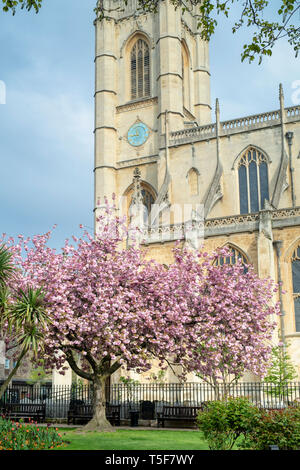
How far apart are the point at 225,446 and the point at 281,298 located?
648 inches

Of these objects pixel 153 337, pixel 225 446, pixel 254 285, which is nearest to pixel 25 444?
pixel 225 446

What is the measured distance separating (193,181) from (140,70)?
1153 centimetres

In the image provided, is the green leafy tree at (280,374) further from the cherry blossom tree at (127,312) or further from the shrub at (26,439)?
the shrub at (26,439)

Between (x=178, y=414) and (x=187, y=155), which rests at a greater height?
(x=187, y=155)

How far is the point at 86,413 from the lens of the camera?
20.1m

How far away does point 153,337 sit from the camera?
16.8m

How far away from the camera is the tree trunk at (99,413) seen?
16.4 meters

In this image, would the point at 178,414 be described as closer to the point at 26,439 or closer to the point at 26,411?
the point at 26,411

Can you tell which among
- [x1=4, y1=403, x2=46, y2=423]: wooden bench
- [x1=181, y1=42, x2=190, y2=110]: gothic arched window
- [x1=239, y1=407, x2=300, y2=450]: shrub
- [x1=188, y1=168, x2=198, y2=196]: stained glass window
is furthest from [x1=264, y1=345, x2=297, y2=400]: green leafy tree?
[x1=181, y1=42, x2=190, y2=110]: gothic arched window

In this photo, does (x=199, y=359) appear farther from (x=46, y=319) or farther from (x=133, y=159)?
(x=133, y=159)

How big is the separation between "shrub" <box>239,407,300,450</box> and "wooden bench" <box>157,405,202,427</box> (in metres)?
9.43

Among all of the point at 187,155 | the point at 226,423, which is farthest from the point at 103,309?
the point at 187,155

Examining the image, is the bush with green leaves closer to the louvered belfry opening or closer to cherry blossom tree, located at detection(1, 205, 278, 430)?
cherry blossom tree, located at detection(1, 205, 278, 430)

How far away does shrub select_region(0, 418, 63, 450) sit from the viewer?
34.2ft
